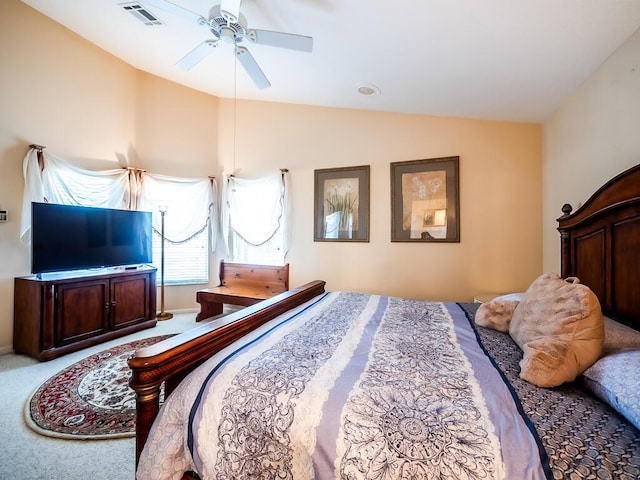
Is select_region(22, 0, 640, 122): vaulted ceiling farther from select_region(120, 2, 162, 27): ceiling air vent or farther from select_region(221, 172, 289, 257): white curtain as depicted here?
select_region(221, 172, 289, 257): white curtain

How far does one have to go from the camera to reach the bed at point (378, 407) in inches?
30.3

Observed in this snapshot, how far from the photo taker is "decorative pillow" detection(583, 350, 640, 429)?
2.77 feet

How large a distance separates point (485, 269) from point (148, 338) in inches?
158

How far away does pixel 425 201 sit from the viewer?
3.38m

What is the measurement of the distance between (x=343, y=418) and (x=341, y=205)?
10.2 feet

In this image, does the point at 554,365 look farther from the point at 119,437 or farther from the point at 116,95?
the point at 116,95

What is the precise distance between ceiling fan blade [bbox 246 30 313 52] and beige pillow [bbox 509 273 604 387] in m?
2.16

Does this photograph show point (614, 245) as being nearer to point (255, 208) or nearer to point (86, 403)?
point (86, 403)

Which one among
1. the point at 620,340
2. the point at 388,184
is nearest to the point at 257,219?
the point at 388,184

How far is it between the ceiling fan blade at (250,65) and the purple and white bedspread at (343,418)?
7.17 ft

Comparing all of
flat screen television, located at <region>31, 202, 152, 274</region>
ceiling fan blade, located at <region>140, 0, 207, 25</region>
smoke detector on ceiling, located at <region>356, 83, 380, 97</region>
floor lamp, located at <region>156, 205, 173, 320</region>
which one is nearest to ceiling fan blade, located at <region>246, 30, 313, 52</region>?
ceiling fan blade, located at <region>140, 0, 207, 25</region>

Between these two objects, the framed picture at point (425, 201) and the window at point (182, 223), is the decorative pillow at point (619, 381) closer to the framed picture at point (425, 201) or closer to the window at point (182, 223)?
the framed picture at point (425, 201)

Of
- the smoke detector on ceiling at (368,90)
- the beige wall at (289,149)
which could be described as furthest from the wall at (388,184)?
the smoke detector on ceiling at (368,90)

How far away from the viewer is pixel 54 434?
1751 mm
